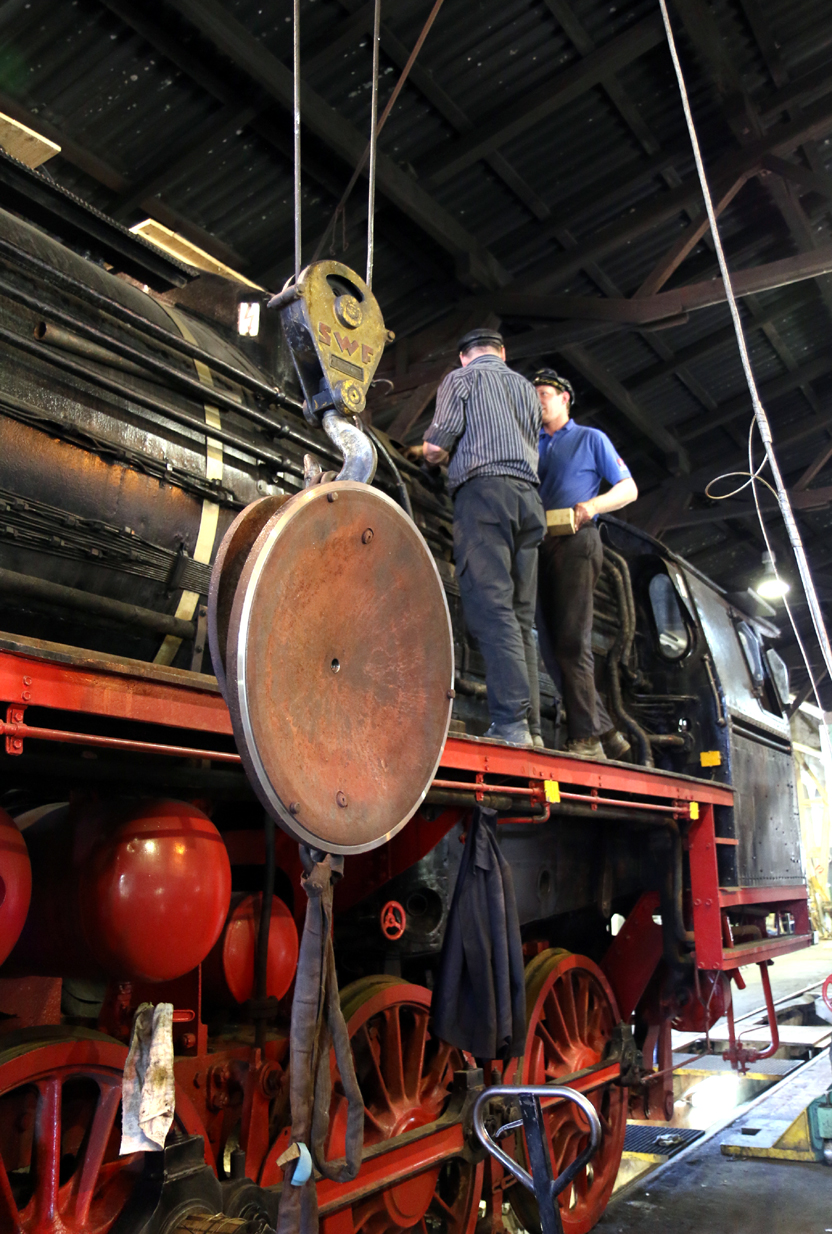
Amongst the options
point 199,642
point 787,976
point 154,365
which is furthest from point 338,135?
point 787,976

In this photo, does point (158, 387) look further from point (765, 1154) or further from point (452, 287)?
point (452, 287)

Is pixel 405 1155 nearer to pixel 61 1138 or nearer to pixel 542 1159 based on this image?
pixel 542 1159

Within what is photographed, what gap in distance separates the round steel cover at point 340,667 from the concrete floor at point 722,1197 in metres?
2.91

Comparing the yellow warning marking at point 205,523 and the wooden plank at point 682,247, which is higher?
the wooden plank at point 682,247

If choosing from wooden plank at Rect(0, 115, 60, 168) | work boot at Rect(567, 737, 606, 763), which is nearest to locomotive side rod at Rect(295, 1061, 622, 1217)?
work boot at Rect(567, 737, 606, 763)

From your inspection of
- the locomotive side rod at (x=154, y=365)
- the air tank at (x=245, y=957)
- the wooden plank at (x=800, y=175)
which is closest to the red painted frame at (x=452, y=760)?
the air tank at (x=245, y=957)

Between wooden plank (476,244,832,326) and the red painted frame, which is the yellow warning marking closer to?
the red painted frame

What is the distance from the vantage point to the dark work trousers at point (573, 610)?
3865 mm


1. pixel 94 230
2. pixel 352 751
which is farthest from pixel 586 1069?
pixel 94 230

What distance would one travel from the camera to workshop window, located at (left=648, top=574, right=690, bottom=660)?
523cm

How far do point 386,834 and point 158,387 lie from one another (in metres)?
1.53

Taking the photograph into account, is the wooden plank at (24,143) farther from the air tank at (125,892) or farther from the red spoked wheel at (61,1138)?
the red spoked wheel at (61,1138)

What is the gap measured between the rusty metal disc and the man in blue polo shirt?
235 cm

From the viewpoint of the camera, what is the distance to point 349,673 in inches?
66.2
